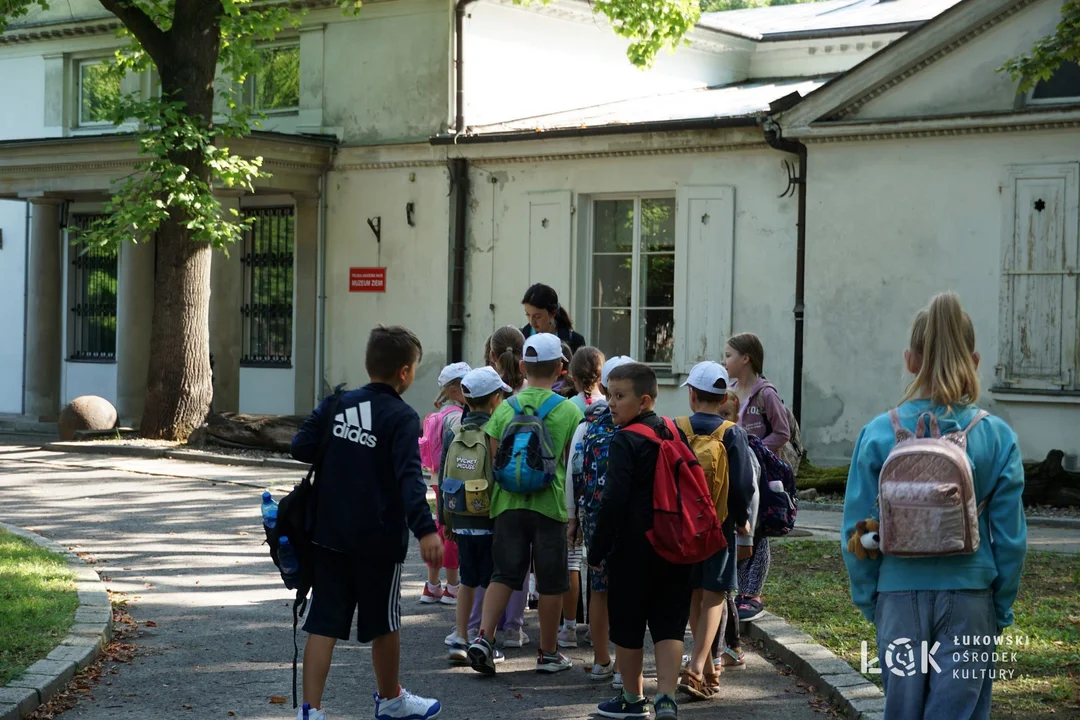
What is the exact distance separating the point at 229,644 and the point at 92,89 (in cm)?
1807

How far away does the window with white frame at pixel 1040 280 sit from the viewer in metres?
14.2

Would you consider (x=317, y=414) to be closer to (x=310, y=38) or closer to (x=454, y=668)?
(x=454, y=668)

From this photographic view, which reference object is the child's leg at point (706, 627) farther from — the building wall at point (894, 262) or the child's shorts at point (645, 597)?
the building wall at point (894, 262)

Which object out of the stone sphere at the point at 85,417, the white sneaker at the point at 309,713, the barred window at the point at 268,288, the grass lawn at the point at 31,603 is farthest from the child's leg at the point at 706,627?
the barred window at the point at 268,288

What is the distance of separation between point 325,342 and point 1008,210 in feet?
34.4

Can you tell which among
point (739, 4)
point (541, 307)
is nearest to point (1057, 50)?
point (541, 307)

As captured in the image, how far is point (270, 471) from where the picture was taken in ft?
53.7

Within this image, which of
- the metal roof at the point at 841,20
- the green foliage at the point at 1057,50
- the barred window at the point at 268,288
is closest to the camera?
the green foliage at the point at 1057,50

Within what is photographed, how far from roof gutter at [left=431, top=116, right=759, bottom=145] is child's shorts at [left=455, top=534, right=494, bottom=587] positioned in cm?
1021

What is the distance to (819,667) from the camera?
266 inches

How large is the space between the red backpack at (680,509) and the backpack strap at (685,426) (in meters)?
0.49

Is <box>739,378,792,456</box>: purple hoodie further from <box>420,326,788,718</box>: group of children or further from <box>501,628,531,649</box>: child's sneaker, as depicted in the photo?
<box>501,628,531,649</box>: child's sneaker

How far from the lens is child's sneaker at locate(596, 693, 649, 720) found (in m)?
5.97

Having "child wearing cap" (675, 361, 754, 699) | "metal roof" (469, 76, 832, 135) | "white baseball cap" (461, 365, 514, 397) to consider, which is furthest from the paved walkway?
"metal roof" (469, 76, 832, 135)
